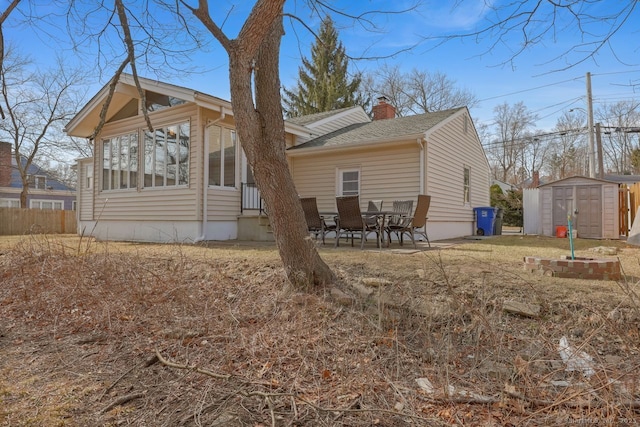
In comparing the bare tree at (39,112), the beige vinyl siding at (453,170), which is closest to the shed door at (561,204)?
the beige vinyl siding at (453,170)

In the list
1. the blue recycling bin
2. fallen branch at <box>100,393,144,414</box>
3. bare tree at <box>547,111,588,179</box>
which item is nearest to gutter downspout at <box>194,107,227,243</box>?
fallen branch at <box>100,393,144,414</box>

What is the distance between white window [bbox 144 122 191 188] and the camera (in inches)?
363

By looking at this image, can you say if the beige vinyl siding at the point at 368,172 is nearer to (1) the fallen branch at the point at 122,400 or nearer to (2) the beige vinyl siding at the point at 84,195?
(2) the beige vinyl siding at the point at 84,195

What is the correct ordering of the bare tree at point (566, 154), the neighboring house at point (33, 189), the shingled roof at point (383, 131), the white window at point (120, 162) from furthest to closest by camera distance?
the bare tree at point (566, 154)
the neighboring house at point (33, 189)
the white window at point (120, 162)
the shingled roof at point (383, 131)

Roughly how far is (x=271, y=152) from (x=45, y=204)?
91.4ft

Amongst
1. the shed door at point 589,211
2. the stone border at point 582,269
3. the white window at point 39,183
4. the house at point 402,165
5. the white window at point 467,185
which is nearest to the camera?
the stone border at point 582,269

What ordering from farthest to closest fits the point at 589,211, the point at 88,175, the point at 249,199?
1. the point at 88,175
2. the point at 589,211
3. the point at 249,199

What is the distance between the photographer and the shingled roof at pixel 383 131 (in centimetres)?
945

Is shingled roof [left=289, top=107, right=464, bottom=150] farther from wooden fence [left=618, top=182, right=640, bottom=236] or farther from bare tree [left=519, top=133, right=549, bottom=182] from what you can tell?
bare tree [left=519, top=133, right=549, bottom=182]

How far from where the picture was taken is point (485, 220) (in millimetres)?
12445

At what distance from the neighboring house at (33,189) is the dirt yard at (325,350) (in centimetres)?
2325

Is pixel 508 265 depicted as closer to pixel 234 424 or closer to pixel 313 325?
pixel 313 325

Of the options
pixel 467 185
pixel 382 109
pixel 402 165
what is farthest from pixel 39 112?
pixel 467 185

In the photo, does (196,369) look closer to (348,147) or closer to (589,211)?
(348,147)
